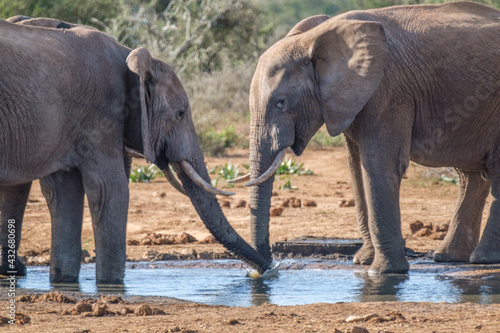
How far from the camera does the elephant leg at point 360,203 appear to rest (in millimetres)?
7551

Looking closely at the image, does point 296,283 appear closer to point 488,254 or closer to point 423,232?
point 488,254

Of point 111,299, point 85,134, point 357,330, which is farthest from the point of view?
point 85,134

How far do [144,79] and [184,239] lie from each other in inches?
125

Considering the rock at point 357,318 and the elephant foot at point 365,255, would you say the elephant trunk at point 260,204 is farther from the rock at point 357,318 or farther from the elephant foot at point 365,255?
the rock at point 357,318

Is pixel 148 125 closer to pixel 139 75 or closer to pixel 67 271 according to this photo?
pixel 139 75

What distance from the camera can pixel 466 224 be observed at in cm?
776

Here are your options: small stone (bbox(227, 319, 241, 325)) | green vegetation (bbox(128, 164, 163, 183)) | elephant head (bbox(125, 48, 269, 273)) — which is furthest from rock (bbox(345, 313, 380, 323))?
green vegetation (bbox(128, 164, 163, 183))

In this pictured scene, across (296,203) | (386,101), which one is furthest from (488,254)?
(296,203)

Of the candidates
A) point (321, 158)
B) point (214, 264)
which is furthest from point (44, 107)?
point (321, 158)

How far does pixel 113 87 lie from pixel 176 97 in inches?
20.3

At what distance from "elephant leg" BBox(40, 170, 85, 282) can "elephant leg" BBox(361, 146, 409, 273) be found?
7.16ft

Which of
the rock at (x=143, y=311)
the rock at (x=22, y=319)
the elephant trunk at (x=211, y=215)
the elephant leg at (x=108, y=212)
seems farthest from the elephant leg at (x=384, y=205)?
the rock at (x=22, y=319)

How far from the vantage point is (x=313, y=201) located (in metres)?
10.9

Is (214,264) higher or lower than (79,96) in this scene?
lower
